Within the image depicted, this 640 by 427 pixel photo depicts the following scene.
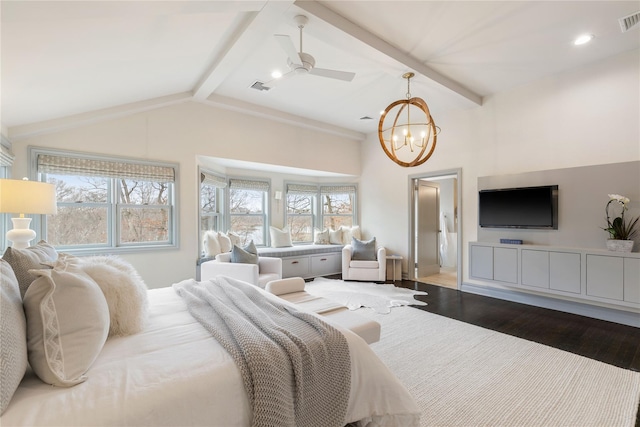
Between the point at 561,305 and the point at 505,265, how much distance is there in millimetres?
780

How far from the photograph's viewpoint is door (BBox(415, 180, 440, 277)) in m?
5.78

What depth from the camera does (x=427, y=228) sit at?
19.8 feet

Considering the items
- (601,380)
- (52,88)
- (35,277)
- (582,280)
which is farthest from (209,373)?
(582,280)

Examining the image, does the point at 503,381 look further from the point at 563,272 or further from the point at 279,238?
the point at 279,238

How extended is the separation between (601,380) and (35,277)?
366 centimetres

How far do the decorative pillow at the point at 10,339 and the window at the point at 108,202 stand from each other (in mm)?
3138

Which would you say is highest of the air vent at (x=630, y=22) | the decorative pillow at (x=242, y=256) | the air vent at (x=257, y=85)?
the air vent at (x=257, y=85)

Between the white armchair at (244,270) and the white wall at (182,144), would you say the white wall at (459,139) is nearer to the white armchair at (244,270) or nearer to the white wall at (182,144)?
the white wall at (182,144)

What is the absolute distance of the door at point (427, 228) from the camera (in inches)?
227

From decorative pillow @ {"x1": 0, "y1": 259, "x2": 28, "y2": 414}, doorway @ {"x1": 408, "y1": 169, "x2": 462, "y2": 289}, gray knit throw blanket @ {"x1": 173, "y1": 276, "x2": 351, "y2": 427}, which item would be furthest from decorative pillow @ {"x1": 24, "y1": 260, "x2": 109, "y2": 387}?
doorway @ {"x1": 408, "y1": 169, "x2": 462, "y2": 289}

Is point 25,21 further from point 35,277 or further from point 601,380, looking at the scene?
point 601,380

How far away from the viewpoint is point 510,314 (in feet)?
12.2

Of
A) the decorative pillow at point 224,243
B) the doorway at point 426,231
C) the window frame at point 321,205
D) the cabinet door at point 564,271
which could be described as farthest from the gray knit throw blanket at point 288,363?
the window frame at point 321,205

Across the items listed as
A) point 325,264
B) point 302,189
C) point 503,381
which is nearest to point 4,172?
point 302,189
